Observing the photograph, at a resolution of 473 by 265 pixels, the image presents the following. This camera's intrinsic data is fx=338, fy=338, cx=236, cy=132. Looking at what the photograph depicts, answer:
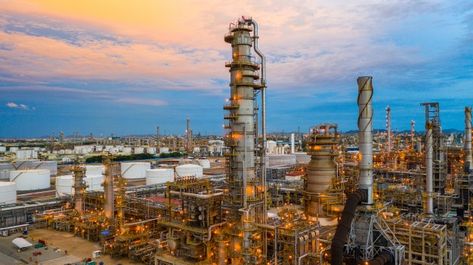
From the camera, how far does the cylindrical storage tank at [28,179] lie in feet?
220

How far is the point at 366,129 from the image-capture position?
76.1 ft

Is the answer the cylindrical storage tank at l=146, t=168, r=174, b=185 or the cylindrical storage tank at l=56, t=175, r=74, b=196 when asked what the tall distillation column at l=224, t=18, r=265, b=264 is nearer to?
the cylindrical storage tank at l=56, t=175, r=74, b=196

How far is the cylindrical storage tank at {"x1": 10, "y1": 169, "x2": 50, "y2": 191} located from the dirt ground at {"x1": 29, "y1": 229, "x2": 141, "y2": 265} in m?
28.2

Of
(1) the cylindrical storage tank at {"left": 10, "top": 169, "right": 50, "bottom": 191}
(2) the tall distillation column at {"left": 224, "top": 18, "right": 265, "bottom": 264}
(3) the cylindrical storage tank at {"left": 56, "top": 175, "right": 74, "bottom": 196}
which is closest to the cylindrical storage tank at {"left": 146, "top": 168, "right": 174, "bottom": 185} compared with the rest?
(3) the cylindrical storage tank at {"left": 56, "top": 175, "right": 74, "bottom": 196}

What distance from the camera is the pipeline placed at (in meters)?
19.3

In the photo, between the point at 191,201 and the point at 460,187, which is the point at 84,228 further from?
the point at 460,187

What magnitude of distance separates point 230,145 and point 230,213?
17.7 ft

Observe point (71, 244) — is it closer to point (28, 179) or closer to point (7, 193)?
point (7, 193)

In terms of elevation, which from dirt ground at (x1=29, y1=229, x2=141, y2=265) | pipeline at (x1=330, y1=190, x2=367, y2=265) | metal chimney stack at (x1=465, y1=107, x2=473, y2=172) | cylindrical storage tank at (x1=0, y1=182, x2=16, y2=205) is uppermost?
metal chimney stack at (x1=465, y1=107, x2=473, y2=172)

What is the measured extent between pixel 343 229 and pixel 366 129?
7288 millimetres

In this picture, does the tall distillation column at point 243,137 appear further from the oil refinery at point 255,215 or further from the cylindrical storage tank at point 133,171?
the cylindrical storage tank at point 133,171

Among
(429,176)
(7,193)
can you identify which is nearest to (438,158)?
(429,176)

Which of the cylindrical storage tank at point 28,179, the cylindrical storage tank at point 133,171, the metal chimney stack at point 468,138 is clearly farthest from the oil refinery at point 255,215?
the cylindrical storage tank at point 133,171

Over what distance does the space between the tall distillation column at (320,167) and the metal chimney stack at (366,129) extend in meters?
10.1
